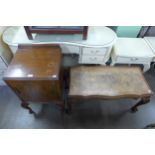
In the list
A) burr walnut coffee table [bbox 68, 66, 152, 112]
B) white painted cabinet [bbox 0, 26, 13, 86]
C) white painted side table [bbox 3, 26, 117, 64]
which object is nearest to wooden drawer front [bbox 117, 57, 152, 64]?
burr walnut coffee table [bbox 68, 66, 152, 112]

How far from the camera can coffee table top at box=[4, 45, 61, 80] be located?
0.97 metres

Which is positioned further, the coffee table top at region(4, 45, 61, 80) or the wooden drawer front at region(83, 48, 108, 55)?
the wooden drawer front at region(83, 48, 108, 55)

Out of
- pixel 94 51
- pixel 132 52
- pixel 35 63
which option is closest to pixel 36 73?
pixel 35 63

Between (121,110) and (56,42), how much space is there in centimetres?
112

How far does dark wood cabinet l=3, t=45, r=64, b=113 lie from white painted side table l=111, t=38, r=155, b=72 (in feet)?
2.52

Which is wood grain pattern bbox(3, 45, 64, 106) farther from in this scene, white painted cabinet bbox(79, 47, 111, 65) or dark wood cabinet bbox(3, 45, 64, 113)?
white painted cabinet bbox(79, 47, 111, 65)

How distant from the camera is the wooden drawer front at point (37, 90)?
991mm

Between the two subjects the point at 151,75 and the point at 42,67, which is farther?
the point at 151,75

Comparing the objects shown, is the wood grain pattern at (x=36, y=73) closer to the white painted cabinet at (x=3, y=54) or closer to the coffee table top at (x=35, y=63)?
the coffee table top at (x=35, y=63)

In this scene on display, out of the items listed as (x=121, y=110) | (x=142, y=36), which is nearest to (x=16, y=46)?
(x=121, y=110)
